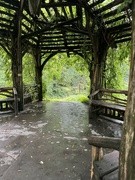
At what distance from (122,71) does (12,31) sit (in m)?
5.70

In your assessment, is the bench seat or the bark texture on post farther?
the bench seat

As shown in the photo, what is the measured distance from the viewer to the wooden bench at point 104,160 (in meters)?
1.58

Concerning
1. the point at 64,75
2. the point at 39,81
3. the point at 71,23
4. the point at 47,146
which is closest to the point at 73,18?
the point at 71,23

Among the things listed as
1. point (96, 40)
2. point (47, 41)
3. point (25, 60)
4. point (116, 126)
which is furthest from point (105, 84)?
point (25, 60)

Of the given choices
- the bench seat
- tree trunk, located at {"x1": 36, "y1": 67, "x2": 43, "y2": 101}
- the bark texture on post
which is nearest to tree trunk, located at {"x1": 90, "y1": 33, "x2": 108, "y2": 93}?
the bench seat

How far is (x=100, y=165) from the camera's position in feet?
6.23

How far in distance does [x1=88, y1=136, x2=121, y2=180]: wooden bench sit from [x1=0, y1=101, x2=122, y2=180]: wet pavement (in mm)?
602

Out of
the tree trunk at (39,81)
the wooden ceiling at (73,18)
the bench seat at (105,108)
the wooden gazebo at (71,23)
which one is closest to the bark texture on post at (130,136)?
the wooden gazebo at (71,23)

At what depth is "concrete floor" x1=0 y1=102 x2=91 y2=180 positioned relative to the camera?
2520mm

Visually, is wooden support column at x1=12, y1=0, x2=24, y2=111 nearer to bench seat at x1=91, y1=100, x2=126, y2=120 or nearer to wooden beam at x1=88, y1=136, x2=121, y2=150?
bench seat at x1=91, y1=100, x2=126, y2=120

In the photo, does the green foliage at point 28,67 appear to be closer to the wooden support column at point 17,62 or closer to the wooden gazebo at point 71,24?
the wooden gazebo at point 71,24

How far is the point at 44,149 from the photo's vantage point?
3.29 m

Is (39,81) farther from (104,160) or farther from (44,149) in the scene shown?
(104,160)

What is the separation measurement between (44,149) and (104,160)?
5.19ft
